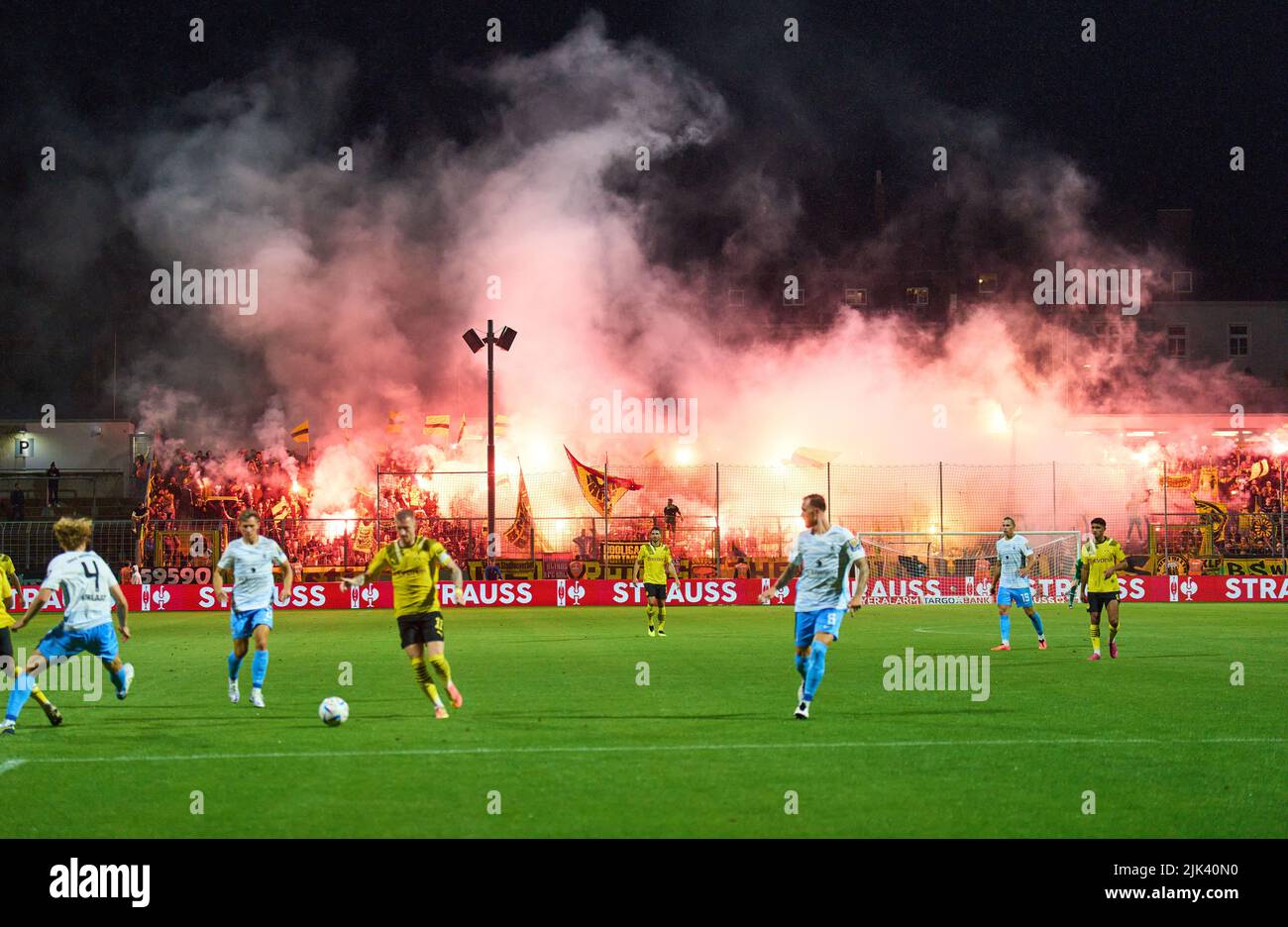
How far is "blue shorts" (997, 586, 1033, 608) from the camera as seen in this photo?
2241cm

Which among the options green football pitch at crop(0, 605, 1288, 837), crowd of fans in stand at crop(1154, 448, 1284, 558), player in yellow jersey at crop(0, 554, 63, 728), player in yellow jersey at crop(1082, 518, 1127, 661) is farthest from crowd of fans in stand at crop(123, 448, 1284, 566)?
player in yellow jersey at crop(0, 554, 63, 728)

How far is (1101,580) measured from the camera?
20.4 meters

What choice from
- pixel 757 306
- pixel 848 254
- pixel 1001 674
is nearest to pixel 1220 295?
pixel 848 254

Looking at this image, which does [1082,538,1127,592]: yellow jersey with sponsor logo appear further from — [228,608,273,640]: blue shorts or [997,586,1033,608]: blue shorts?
[228,608,273,640]: blue shorts

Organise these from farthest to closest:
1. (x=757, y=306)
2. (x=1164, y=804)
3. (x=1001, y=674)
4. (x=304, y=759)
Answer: (x=757, y=306)
(x=1001, y=674)
(x=304, y=759)
(x=1164, y=804)

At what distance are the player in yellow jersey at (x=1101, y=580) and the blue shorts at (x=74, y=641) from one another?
48.2ft

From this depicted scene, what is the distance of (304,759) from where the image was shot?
1077cm

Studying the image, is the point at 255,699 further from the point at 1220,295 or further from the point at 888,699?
the point at 1220,295

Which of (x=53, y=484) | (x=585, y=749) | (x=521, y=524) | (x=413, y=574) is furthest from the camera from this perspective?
(x=53, y=484)

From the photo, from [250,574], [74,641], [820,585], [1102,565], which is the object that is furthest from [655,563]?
[74,641]

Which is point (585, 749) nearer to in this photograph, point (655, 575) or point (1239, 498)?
point (655, 575)

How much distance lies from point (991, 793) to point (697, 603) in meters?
31.3

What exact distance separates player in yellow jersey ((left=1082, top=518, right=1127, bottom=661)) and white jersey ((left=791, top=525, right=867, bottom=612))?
8.73 metres

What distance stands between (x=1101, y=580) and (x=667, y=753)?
468 inches
